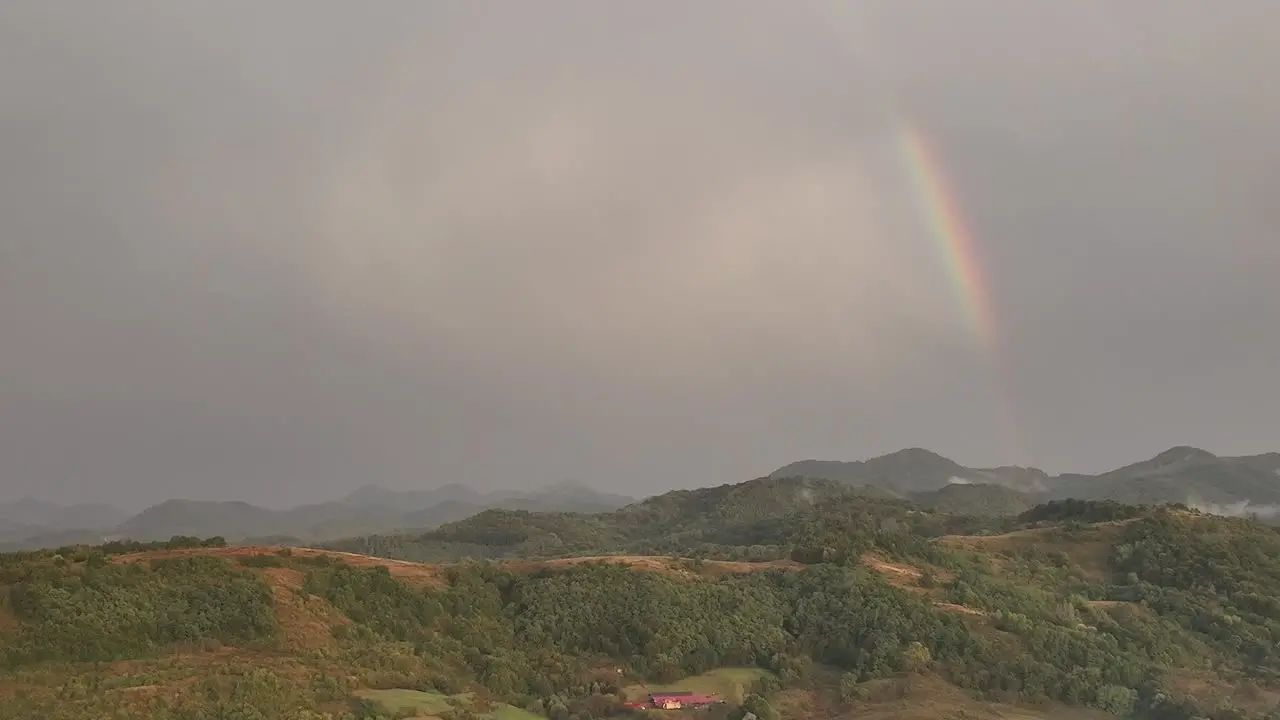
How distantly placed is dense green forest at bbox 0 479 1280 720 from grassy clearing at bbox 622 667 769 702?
0.68 meters

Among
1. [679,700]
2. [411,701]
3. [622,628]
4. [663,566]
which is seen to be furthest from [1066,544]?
[411,701]

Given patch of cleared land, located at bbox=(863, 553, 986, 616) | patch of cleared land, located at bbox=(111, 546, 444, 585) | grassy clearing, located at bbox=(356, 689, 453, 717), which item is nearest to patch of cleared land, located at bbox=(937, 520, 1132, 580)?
patch of cleared land, located at bbox=(863, 553, 986, 616)

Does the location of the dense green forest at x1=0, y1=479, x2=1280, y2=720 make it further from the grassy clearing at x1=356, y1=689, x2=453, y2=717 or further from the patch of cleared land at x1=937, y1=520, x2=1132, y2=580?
the patch of cleared land at x1=937, y1=520, x2=1132, y2=580

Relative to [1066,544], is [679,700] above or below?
below

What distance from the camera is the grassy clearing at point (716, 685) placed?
2838cm

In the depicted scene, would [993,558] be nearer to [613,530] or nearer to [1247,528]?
[1247,528]

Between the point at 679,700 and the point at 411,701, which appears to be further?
the point at 679,700

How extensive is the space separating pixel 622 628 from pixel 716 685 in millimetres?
5314

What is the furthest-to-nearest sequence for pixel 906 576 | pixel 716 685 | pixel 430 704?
pixel 906 576, pixel 716 685, pixel 430 704

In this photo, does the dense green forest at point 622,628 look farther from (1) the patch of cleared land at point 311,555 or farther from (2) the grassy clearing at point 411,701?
(2) the grassy clearing at point 411,701

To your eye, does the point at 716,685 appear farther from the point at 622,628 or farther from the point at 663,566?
the point at 663,566

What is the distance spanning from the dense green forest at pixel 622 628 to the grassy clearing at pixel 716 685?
0.68 meters

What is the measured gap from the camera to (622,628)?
3331cm

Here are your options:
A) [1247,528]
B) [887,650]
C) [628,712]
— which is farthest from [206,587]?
[1247,528]
